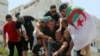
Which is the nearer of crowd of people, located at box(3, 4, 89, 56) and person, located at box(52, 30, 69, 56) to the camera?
person, located at box(52, 30, 69, 56)

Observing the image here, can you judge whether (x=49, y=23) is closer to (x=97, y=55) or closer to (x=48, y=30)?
(x=48, y=30)

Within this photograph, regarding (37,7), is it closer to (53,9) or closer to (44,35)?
(53,9)

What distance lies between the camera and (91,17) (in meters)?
11.6

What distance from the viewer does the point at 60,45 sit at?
459 inches

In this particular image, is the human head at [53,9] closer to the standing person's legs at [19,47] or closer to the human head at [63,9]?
the human head at [63,9]

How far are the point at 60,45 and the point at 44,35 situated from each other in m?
0.76

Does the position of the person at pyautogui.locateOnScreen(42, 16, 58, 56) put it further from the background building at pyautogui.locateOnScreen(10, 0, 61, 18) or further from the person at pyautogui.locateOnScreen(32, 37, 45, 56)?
the background building at pyautogui.locateOnScreen(10, 0, 61, 18)

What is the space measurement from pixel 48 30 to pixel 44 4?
4056 centimetres

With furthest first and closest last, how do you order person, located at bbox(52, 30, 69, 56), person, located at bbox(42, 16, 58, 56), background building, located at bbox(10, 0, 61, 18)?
background building, located at bbox(10, 0, 61, 18) → person, located at bbox(42, 16, 58, 56) → person, located at bbox(52, 30, 69, 56)

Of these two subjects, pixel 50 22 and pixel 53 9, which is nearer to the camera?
pixel 50 22

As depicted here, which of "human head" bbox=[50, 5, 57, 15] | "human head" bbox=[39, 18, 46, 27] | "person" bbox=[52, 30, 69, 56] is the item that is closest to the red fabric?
"human head" bbox=[39, 18, 46, 27]

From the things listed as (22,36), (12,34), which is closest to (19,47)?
(22,36)

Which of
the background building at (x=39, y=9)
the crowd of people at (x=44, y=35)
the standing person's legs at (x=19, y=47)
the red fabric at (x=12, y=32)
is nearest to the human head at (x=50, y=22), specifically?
the crowd of people at (x=44, y=35)

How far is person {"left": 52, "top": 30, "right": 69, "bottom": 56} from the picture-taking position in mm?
11298
